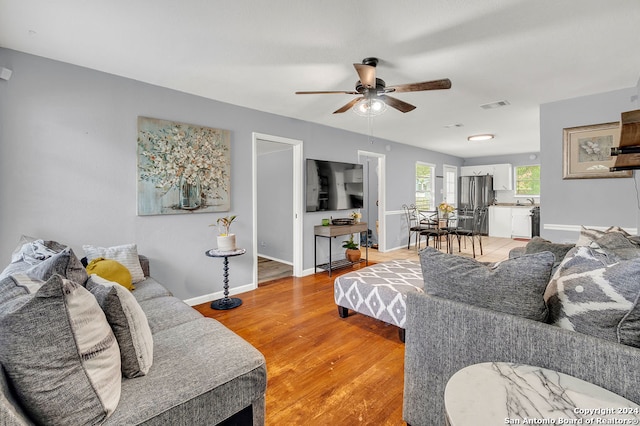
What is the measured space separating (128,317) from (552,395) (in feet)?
5.00

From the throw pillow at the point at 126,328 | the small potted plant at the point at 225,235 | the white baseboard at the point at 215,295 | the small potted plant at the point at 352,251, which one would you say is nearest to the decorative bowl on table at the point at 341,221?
the small potted plant at the point at 352,251

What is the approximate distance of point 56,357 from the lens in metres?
0.88

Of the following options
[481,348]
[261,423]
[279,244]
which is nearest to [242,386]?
[261,423]

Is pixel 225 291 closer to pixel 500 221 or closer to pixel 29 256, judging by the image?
pixel 29 256

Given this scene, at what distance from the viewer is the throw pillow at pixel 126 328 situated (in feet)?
3.72

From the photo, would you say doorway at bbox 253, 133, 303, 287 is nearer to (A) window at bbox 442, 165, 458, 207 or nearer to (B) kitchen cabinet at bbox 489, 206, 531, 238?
(A) window at bbox 442, 165, 458, 207

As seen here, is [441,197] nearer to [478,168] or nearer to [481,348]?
[478,168]

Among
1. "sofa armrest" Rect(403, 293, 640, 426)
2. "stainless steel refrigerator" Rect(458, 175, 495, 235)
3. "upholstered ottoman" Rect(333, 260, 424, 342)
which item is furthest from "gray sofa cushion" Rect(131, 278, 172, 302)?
"stainless steel refrigerator" Rect(458, 175, 495, 235)

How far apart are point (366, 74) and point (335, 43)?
1.09 feet

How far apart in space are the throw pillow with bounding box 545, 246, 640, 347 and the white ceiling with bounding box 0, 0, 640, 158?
5.39ft

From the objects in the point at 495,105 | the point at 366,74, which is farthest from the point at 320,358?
the point at 495,105

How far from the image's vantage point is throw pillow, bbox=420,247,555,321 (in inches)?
47.1

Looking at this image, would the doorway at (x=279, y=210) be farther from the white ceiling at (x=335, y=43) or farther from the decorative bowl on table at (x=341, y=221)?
the white ceiling at (x=335, y=43)

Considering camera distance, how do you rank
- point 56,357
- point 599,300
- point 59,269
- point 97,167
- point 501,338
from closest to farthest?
point 56,357
point 599,300
point 501,338
point 59,269
point 97,167
